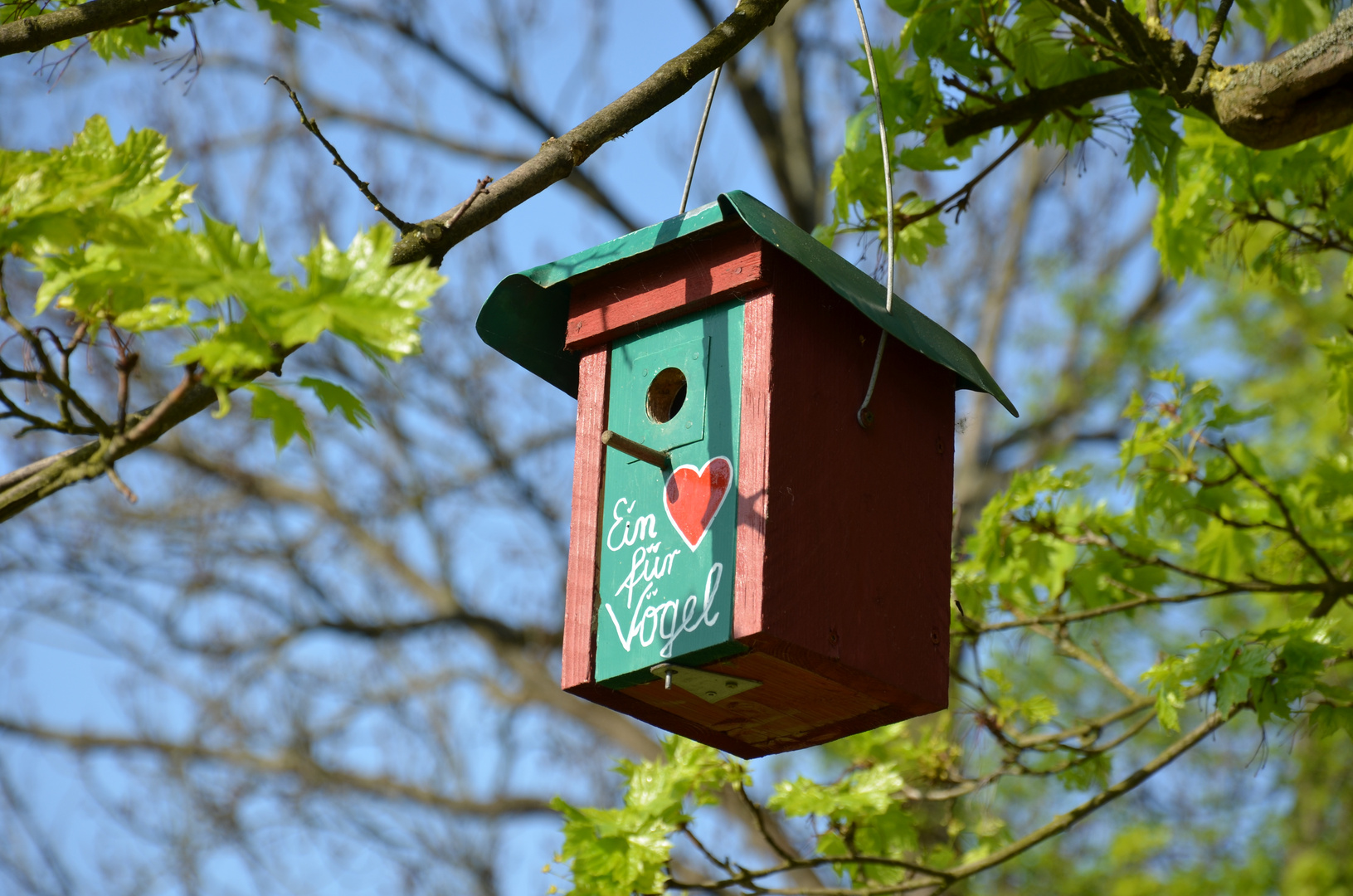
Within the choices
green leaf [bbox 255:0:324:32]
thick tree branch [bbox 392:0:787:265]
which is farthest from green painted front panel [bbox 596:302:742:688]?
green leaf [bbox 255:0:324:32]

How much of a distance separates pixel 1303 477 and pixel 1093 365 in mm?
5519

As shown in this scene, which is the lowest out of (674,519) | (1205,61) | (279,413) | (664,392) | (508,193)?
(279,413)

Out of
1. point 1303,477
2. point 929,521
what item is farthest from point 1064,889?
point 929,521

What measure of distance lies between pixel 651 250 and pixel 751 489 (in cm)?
50

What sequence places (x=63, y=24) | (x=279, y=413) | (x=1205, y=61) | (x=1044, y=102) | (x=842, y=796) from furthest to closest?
(x=842, y=796), (x=1044, y=102), (x=1205, y=61), (x=63, y=24), (x=279, y=413)

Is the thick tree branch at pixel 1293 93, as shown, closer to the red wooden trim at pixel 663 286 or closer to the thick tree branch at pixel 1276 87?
the thick tree branch at pixel 1276 87

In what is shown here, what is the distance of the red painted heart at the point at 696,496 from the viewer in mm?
2180

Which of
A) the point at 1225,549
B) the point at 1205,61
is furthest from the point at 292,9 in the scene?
the point at 1225,549

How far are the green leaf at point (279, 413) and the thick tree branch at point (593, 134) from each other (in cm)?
50

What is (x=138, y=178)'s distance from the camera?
1.93m

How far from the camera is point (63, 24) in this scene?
2037mm

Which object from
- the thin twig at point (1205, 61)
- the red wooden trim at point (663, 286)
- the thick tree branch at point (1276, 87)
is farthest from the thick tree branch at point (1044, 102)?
the red wooden trim at point (663, 286)

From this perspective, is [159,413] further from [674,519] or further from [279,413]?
[674,519]

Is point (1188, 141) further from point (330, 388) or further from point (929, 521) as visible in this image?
point (330, 388)
